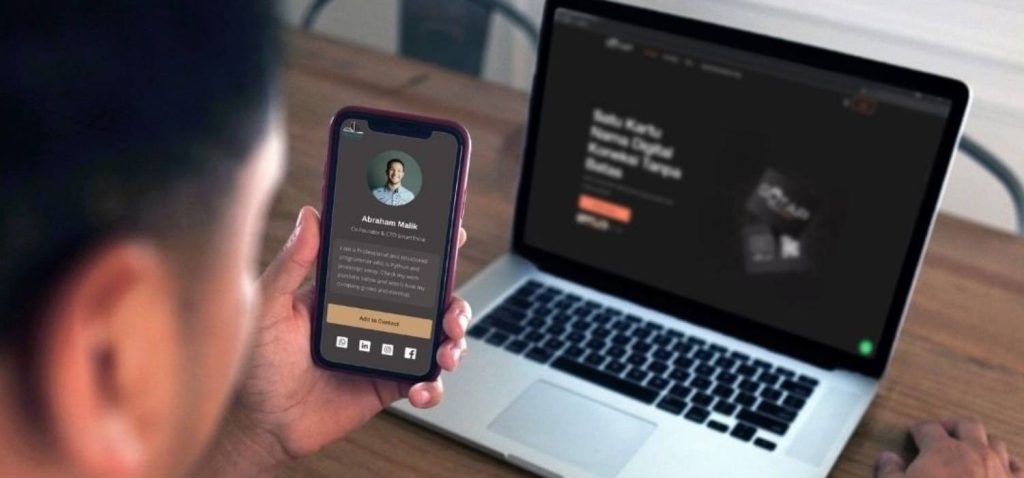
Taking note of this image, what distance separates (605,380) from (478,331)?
13 centimetres

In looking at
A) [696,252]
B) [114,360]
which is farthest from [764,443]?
[114,360]

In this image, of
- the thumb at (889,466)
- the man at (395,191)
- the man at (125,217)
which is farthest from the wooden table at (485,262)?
the man at (125,217)

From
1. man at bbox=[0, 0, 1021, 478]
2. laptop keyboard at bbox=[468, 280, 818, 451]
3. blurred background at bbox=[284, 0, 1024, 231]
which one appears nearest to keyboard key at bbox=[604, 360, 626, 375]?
laptop keyboard at bbox=[468, 280, 818, 451]

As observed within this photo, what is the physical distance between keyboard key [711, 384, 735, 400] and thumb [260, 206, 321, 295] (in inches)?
14.9

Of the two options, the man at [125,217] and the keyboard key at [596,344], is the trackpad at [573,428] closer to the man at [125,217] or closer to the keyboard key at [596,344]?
the keyboard key at [596,344]

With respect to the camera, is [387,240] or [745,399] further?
[745,399]

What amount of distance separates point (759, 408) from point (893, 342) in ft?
0.46

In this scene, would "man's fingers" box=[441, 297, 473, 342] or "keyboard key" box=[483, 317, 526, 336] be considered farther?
"keyboard key" box=[483, 317, 526, 336]

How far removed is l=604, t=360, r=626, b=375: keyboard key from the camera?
103 cm

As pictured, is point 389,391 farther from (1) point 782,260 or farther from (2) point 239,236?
(2) point 239,236

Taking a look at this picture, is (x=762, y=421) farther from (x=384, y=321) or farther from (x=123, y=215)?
(x=123, y=215)

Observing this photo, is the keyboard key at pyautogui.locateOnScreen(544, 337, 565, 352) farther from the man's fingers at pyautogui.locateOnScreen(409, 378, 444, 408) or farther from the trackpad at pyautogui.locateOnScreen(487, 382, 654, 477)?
the man's fingers at pyautogui.locateOnScreen(409, 378, 444, 408)

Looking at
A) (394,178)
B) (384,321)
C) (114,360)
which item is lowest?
(384,321)

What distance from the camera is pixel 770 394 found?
3.31ft
